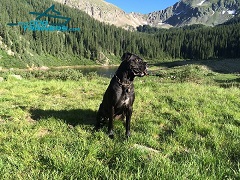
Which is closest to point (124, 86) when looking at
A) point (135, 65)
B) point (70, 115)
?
point (135, 65)

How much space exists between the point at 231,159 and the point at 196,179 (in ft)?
5.30

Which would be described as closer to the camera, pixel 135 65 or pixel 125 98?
pixel 135 65

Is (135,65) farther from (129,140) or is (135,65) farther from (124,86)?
(129,140)

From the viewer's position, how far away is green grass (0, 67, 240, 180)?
4488 mm

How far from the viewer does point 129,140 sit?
6.39 m

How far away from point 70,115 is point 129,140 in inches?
133

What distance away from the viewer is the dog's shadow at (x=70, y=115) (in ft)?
27.7

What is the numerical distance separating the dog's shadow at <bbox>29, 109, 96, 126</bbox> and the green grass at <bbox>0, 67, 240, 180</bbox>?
0.03 metres

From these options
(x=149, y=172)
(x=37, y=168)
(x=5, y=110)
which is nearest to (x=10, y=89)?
(x=5, y=110)

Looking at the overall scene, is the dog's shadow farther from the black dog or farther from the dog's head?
the dog's head

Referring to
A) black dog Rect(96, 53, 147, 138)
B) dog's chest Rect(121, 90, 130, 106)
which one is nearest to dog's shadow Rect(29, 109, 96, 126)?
black dog Rect(96, 53, 147, 138)

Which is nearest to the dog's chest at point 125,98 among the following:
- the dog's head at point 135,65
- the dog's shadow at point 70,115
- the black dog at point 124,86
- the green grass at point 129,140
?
the black dog at point 124,86

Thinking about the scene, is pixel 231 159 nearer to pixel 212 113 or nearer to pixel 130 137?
pixel 130 137

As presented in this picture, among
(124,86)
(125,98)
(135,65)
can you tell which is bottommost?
(125,98)
